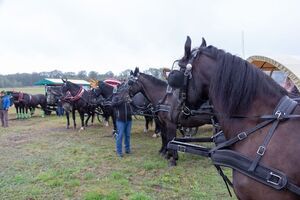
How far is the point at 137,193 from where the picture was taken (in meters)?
5.66

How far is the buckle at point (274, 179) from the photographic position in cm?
229

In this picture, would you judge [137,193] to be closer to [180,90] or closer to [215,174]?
[215,174]

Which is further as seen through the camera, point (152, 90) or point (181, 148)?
point (152, 90)

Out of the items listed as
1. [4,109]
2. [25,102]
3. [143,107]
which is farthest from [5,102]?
[143,107]

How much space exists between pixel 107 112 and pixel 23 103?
32.2ft

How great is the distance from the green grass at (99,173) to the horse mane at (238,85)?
10.9 feet

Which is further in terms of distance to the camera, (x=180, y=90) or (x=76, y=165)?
(x=76, y=165)

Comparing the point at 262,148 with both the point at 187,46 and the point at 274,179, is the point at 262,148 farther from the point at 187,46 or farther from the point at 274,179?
the point at 187,46

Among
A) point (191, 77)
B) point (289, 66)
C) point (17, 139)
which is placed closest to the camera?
point (191, 77)

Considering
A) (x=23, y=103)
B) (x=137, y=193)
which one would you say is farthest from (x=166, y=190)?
(x=23, y=103)

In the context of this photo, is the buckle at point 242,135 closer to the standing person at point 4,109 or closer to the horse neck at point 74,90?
the horse neck at point 74,90

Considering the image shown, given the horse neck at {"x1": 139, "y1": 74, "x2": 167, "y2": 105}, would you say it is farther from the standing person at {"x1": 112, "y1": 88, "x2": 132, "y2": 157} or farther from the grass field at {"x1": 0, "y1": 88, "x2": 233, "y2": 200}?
the grass field at {"x1": 0, "y1": 88, "x2": 233, "y2": 200}

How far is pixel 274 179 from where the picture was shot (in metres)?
2.32

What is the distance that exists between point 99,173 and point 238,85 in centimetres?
537
